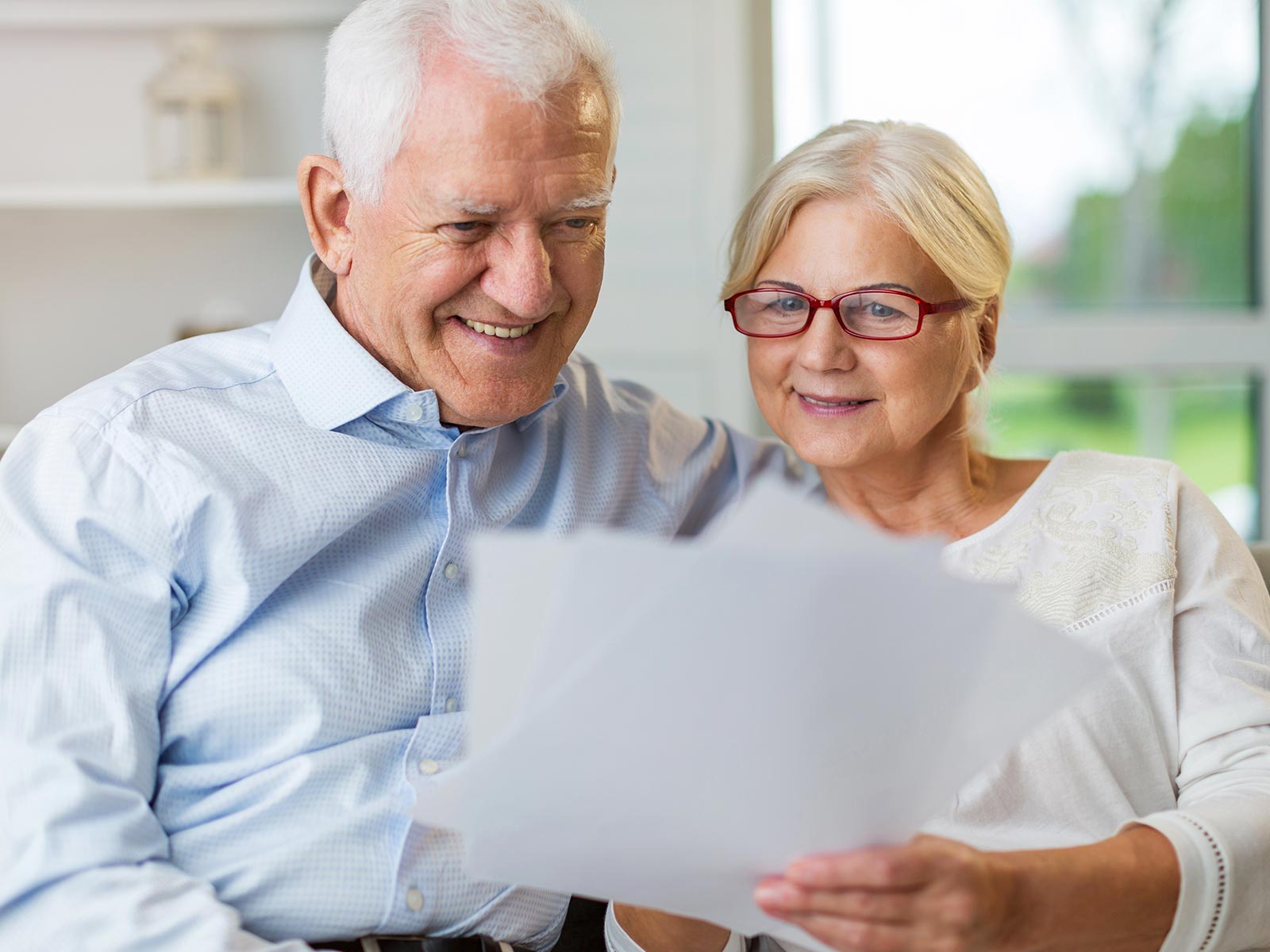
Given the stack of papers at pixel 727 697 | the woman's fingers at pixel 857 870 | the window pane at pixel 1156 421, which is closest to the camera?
the stack of papers at pixel 727 697

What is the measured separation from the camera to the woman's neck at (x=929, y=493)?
151 centimetres

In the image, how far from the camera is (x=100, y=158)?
2.95m

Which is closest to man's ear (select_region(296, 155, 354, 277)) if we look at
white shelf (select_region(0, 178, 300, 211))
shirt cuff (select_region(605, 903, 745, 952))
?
shirt cuff (select_region(605, 903, 745, 952))

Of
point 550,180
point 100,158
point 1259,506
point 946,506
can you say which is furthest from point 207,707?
point 1259,506

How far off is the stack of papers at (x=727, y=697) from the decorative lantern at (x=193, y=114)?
2.29 metres

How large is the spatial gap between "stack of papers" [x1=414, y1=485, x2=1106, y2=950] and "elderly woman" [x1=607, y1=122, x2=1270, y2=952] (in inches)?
14.1

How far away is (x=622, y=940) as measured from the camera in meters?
1.20

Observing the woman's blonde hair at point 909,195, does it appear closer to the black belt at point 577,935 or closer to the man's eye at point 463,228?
the man's eye at point 463,228

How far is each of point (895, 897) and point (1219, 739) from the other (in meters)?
0.59

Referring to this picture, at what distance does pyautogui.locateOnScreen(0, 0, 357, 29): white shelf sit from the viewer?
9.19 feet

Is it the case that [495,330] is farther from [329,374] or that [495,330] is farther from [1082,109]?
[1082,109]

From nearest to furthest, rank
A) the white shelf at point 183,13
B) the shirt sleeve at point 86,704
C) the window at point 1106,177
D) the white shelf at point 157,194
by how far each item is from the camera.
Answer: the shirt sleeve at point 86,704 < the white shelf at point 157,194 < the white shelf at point 183,13 < the window at point 1106,177

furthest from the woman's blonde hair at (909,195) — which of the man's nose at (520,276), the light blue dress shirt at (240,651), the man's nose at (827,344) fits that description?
the light blue dress shirt at (240,651)

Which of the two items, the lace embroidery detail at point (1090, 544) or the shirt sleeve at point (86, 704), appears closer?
the shirt sleeve at point (86, 704)
